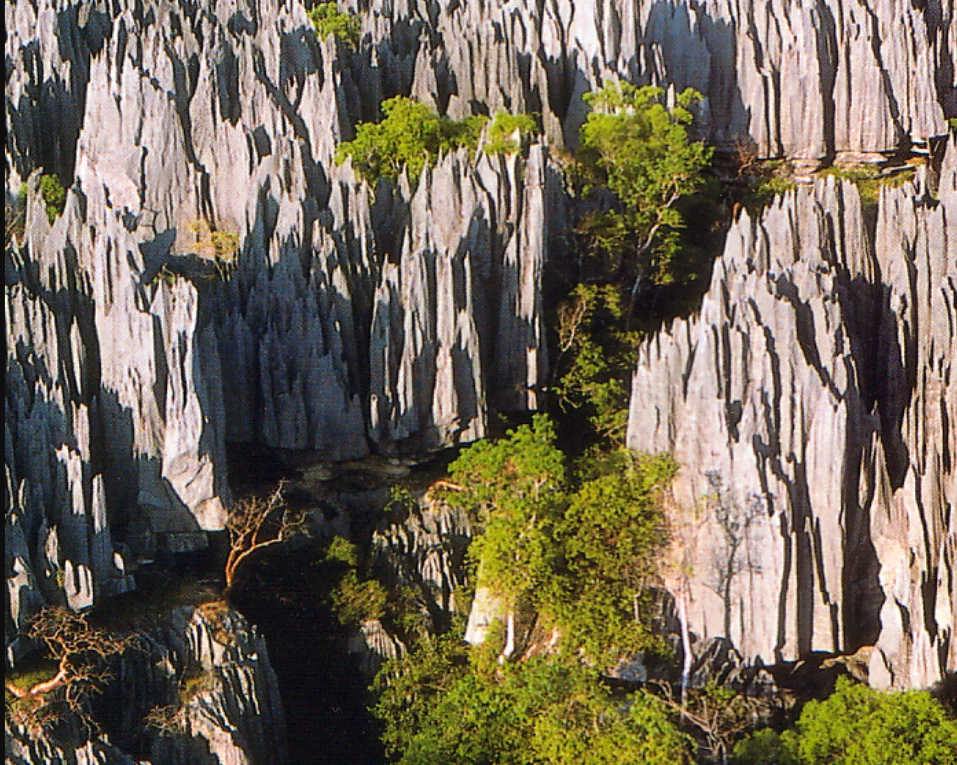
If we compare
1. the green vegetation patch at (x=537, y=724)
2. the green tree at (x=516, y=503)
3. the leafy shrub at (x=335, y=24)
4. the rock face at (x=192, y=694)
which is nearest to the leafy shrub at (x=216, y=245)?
the green tree at (x=516, y=503)

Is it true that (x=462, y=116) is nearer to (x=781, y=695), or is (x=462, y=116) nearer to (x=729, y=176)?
(x=729, y=176)

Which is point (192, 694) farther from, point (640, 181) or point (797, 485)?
point (640, 181)

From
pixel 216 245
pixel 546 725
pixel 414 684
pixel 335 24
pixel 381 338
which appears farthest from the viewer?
pixel 335 24

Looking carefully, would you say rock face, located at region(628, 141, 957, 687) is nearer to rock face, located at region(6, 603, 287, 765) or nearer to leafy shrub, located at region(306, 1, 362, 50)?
rock face, located at region(6, 603, 287, 765)

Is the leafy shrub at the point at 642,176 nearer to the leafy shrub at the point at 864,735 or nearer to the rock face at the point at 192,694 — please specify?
the leafy shrub at the point at 864,735

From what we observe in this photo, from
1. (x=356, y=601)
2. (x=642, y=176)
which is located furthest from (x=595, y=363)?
(x=356, y=601)

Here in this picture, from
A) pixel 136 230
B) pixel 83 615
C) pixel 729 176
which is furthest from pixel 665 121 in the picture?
pixel 83 615
